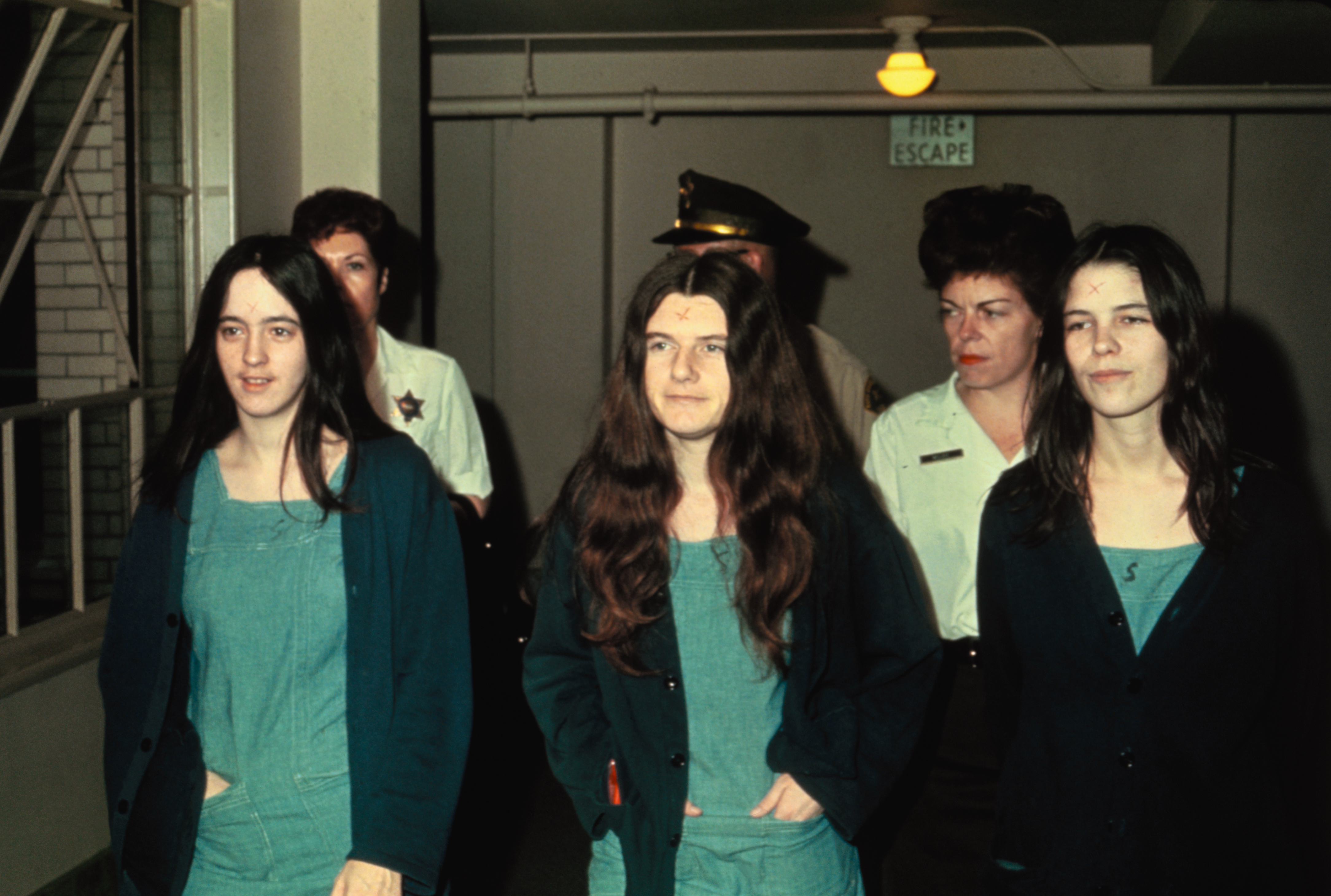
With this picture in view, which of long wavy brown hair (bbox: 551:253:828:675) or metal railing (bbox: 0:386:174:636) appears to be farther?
metal railing (bbox: 0:386:174:636)

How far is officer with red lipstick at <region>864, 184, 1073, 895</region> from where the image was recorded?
2.48m

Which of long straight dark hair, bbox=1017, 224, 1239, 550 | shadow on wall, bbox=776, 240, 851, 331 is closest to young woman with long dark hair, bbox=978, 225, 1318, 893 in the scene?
long straight dark hair, bbox=1017, 224, 1239, 550

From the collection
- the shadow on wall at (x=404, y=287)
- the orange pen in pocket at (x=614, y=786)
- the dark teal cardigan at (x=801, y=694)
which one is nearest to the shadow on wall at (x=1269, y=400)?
the shadow on wall at (x=404, y=287)

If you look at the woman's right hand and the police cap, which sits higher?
the police cap

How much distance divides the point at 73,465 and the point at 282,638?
189 centimetres

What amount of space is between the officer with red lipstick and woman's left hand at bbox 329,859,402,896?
1.22 metres

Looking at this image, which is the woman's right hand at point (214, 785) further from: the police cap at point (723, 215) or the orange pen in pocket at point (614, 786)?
the police cap at point (723, 215)

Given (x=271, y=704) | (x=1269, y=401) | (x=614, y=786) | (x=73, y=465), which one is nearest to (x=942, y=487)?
(x=614, y=786)

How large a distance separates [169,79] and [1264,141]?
4708 millimetres

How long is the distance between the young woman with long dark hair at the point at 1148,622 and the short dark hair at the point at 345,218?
81.5 inches

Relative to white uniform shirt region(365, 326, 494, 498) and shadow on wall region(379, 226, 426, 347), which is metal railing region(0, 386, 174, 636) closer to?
white uniform shirt region(365, 326, 494, 498)

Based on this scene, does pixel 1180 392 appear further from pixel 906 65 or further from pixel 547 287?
pixel 547 287

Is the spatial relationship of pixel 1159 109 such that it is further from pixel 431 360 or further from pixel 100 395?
pixel 100 395

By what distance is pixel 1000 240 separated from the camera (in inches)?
101
